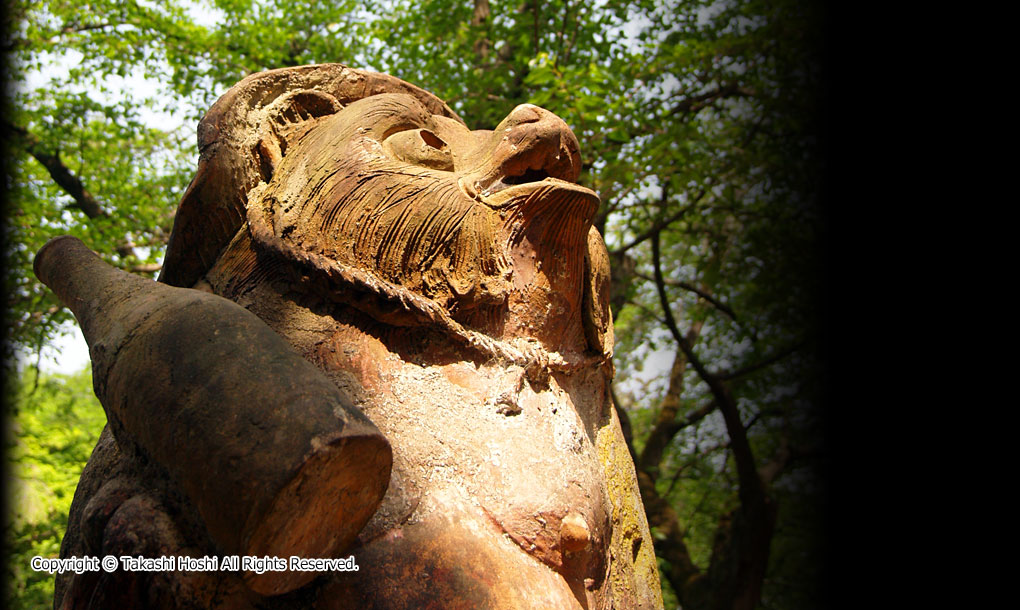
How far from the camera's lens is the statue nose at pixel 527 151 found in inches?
87.7

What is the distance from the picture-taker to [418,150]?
2289 mm

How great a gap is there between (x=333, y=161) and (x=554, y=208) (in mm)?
640

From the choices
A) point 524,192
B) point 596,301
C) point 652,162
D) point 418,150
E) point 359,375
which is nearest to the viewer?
point 359,375

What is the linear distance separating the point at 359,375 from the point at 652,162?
13.1 feet

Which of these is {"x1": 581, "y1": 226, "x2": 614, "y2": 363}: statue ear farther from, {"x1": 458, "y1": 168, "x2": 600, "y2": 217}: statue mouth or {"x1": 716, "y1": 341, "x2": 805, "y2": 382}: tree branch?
{"x1": 716, "y1": 341, "x2": 805, "y2": 382}: tree branch

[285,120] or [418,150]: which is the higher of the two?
[285,120]

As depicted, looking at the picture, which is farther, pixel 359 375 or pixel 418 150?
pixel 418 150

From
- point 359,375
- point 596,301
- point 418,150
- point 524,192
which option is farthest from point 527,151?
point 359,375

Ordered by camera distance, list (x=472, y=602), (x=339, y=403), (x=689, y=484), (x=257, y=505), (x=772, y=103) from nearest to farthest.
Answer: (x=257, y=505), (x=339, y=403), (x=472, y=602), (x=772, y=103), (x=689, y=484)

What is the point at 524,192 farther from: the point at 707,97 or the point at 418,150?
the point at 707,97

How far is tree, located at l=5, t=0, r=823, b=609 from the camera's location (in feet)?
18.5

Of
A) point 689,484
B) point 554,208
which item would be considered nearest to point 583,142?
point 554,208

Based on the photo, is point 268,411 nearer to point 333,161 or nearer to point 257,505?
point 257,505

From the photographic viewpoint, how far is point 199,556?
158cm
